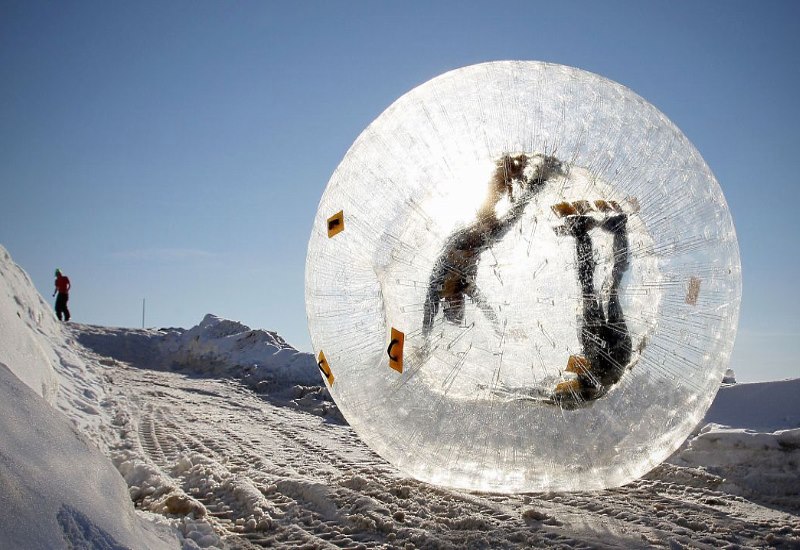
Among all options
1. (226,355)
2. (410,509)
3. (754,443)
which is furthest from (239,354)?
(754,443)

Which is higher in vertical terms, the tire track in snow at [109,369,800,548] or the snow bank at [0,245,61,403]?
the snow bank at [0,245,61,403]

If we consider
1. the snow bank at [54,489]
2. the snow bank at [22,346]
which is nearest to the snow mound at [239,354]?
the snow bank at [22,346]

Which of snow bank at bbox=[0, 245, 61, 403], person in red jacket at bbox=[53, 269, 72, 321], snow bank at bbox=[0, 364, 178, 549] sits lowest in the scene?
snow bank at bbox=[0, 364, 178, 549]

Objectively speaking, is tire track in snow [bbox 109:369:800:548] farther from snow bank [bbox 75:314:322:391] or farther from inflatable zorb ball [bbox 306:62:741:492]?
snow bank [bbox 75:314:322:391]

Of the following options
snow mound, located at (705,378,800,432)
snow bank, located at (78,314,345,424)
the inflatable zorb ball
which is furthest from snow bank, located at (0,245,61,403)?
snow mound, located at (705,378,800,432)

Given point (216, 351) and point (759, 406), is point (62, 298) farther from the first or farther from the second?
point (759, 406)
